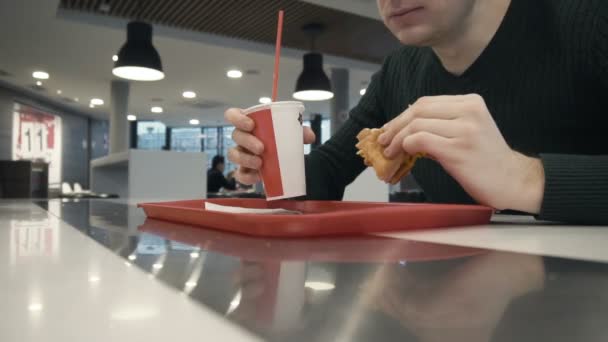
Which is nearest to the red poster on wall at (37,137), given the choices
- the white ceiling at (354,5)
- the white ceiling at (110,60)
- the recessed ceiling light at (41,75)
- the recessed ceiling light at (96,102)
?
the white ceiling at (110,60)

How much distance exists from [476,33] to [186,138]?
12663 mm

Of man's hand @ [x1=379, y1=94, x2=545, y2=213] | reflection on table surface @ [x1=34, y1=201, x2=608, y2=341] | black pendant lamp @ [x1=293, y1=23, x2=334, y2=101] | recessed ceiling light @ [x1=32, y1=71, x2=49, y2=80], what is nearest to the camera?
reflection on table surface @ [x1=34, y1=201, x2=608, y2=341]

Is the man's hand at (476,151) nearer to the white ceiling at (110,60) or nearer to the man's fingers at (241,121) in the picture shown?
the man's fingers at (241,121)

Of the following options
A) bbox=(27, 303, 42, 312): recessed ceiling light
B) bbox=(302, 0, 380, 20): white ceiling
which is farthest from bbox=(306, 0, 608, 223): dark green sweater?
bbox=(302, 0, 380, 20): white ceiling

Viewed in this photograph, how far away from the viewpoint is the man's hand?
2.24ft

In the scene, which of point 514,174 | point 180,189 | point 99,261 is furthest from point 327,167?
point 180,189

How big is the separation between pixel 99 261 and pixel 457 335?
29 centimetres

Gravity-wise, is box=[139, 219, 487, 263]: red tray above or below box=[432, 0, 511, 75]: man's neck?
below

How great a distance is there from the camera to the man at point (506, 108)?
0.69m

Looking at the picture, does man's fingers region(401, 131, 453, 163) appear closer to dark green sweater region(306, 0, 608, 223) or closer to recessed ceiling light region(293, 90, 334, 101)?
dark green sweater region(306, 0, 608, 223)

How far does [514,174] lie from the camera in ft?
2.27

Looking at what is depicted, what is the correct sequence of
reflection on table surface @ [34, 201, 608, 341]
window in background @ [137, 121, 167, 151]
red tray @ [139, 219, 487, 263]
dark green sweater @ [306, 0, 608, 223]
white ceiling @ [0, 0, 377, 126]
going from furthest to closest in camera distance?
window in background @ [137, 121, 167, 151] → white ceiling @ [0, 0, 377, 126] → dark green sweater @ [306, 0, 608, 223] → red tray @ [139, 219, 487, 263] → reflection on table surface @ [34, 201, 608, 341]

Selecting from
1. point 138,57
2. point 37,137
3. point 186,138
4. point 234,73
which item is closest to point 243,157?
point 138,57

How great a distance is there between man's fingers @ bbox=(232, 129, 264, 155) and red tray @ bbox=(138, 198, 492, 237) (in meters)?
0.17
